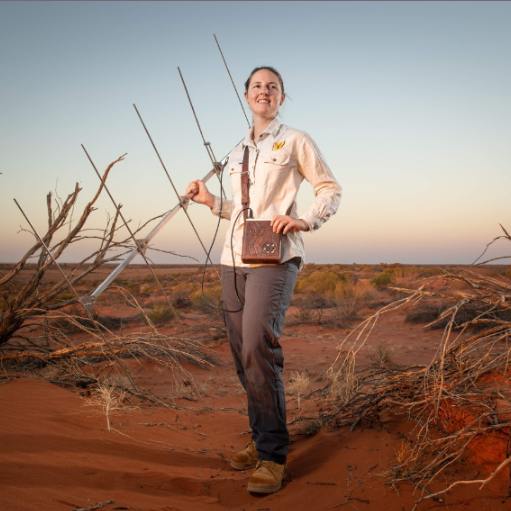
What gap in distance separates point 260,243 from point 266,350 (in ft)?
1.98

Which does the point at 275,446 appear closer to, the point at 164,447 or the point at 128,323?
the point at 164,447

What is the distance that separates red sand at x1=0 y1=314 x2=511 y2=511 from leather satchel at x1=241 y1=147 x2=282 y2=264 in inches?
50.1

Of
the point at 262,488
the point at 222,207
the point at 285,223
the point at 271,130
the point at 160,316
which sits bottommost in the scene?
the point at 160,316

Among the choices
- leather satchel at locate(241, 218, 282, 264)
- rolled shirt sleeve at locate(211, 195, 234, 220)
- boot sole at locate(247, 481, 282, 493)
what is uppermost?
rolled shirt sleeve at locate(211, 195, 234, 220)

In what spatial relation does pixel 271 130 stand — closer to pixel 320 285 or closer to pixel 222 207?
pixel 222 207

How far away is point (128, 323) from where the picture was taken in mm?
12383

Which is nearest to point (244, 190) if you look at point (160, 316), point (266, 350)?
point (266, 350)

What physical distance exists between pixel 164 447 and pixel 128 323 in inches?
378

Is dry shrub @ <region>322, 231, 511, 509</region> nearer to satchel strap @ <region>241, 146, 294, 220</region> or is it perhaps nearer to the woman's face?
satchel strap @ <region>241, 146, 294, 220</region>

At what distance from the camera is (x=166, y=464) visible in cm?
296

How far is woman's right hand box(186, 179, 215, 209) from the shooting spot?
10.2 feet

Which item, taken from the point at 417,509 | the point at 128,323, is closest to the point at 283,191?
the point at 417,509

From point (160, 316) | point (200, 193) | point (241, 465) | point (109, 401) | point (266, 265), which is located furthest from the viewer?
point (160, 316)

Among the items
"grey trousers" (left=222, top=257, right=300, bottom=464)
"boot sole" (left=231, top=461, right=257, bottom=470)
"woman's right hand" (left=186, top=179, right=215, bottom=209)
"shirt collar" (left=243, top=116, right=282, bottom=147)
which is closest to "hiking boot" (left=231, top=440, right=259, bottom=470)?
"boot sole" (left=231, top=461, right=257, bottom=470)
